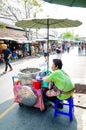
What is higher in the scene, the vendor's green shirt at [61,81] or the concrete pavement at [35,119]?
the vendor's green shirt at [61,81]

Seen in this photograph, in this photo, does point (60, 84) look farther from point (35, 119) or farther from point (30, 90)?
point (35, 119)

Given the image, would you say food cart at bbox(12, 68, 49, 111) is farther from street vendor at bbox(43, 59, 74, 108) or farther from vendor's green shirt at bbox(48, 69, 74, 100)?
vendor's green shirt at bbox(48, 69, 74, 100)

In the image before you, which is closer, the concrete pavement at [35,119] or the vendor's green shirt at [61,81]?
the concrete pavement at [35,119]

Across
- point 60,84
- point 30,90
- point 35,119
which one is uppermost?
point 60,84

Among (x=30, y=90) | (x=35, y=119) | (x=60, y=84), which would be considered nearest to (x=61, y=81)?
(x=60, y=84)

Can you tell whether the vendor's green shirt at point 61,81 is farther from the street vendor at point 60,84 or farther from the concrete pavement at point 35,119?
the concrete pavement at point 35,119

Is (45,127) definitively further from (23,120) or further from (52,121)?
(23,120)

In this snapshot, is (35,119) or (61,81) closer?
(61,81)

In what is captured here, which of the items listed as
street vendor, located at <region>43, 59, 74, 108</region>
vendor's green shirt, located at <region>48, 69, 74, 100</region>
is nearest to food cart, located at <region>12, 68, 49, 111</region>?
street vendor, located at <region>43, 59, 74, 108</region>

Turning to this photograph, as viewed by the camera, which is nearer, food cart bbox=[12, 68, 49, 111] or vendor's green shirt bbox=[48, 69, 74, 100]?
vendor's green shirt bbox=[48, 69, 74, 100]

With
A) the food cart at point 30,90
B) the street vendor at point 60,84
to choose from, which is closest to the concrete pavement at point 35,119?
the food cart at point 30,90

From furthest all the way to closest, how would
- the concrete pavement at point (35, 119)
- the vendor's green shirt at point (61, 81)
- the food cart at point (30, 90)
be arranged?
1. the food cart at point (30, 90)
2. the vendor's green shirt at point (61, 81)
3. the concrete pavement at point (35, 119)

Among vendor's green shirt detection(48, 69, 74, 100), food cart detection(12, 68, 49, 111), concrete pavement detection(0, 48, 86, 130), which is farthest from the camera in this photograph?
food cart detection(12, 68, 49, 111)

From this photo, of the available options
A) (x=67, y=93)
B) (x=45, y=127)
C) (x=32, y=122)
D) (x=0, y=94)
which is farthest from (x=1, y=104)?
(x=67, y=93)
